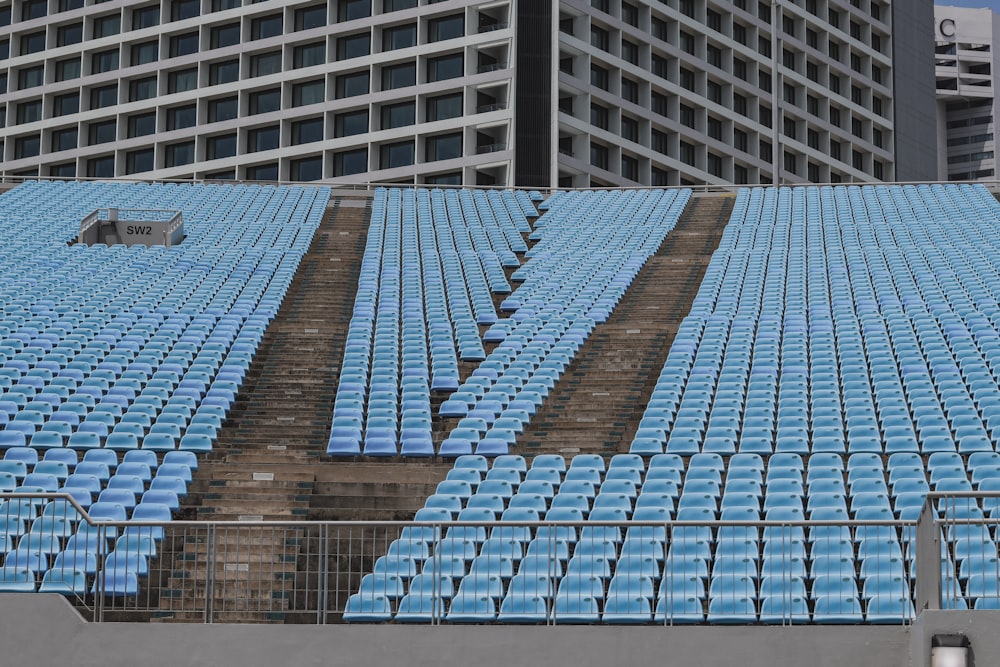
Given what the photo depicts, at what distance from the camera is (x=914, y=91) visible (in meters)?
99.4

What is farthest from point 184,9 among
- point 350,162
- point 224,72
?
point 350,162

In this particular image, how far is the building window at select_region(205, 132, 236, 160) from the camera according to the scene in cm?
7781

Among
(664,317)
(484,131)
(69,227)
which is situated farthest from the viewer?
(484,131)

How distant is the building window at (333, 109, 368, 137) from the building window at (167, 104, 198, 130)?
8.90m

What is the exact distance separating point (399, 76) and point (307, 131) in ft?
19.3

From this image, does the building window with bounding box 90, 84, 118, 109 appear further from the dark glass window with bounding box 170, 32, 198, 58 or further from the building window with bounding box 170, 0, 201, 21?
the building window with bounding box 170, 0, 201, 21

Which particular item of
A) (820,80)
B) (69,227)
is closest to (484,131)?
(820,80)

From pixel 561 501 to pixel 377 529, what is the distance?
257cm

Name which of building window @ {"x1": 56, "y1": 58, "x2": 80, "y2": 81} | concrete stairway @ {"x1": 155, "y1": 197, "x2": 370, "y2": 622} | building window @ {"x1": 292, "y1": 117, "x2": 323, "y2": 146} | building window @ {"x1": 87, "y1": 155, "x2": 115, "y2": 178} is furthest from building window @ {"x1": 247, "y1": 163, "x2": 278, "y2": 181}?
concrete stairway @ {"x1": 155, "y1": 197, "x2": 370, "y2": 622}

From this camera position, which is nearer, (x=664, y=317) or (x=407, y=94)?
(x=664, y=317)

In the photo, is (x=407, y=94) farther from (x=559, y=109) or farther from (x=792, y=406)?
(x=792, y=406)

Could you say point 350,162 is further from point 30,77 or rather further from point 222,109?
point 30,77

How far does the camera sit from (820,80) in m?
90.9

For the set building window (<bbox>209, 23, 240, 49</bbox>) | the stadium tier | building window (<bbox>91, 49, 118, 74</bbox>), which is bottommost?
the stadium tier
